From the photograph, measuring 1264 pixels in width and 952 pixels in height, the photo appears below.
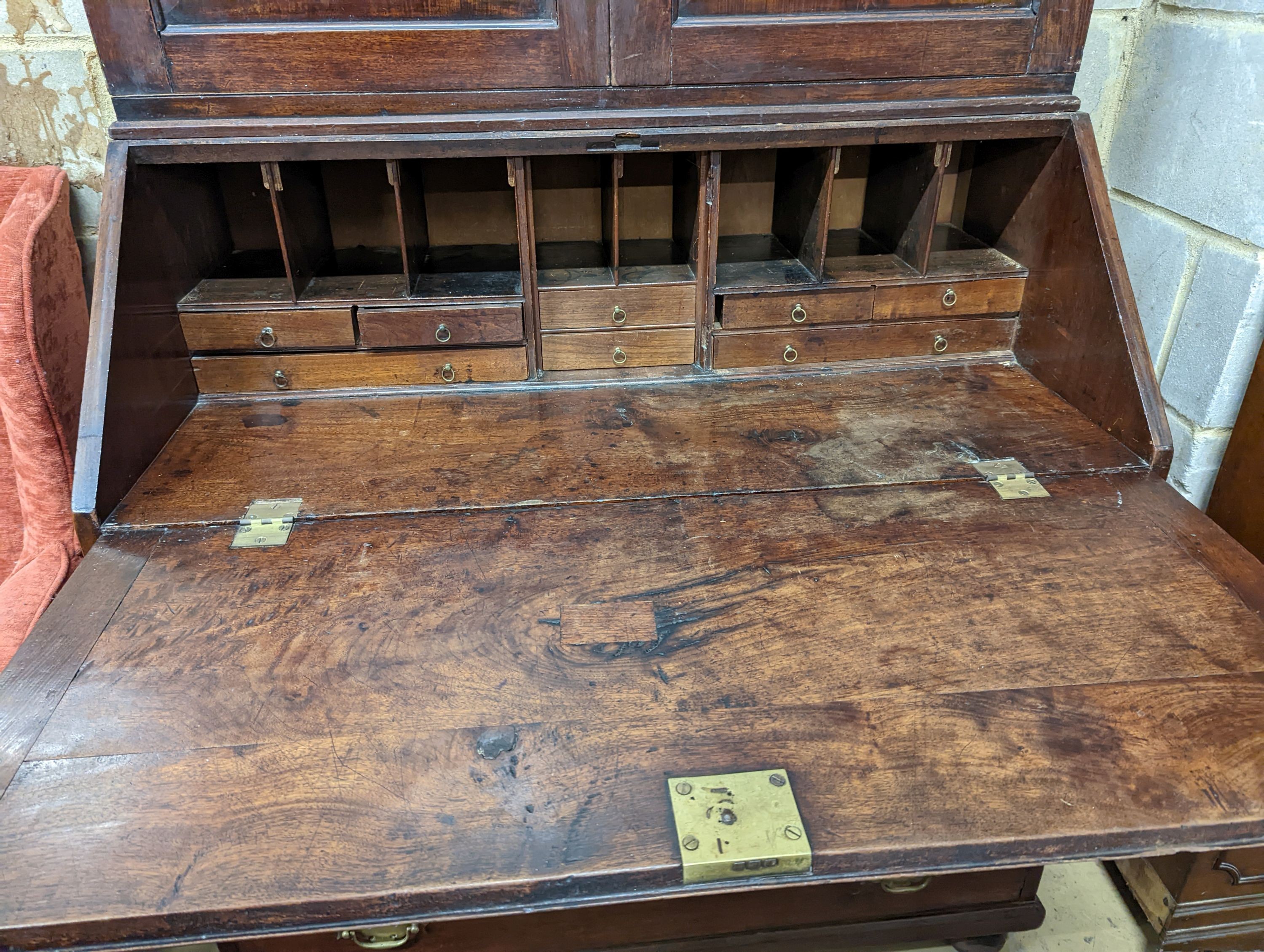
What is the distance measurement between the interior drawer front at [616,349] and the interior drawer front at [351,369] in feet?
0.20

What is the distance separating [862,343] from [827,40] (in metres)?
0.50

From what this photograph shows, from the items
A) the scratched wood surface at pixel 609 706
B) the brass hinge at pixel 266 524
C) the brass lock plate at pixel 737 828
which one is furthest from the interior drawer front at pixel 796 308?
the brass lock plate at pixel 737 828

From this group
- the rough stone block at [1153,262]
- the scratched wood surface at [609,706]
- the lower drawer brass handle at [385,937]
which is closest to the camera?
the scratched wood surface at [609,706]

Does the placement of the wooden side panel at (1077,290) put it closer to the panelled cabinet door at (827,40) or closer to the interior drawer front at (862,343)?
the interior drawer front at (862,343)

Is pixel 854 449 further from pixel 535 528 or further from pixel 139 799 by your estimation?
pixel 139 799

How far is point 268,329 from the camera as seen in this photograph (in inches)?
55.7

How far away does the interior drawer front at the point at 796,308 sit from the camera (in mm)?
1471

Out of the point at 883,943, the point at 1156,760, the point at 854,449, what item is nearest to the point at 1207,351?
the point at 854,449

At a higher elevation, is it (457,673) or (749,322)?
(749,322)

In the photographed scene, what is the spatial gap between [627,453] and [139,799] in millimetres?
774

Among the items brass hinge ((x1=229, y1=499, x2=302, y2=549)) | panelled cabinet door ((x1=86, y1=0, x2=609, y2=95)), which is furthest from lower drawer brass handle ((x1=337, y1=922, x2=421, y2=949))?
panelled cabinet door ((x1=86, y1=0, x2=609, y2=95))

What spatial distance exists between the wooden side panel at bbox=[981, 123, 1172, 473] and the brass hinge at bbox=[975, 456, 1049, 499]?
19 cm

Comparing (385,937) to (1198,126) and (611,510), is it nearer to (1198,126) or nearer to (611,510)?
(611,510)

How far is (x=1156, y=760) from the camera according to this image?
0.82 metres
